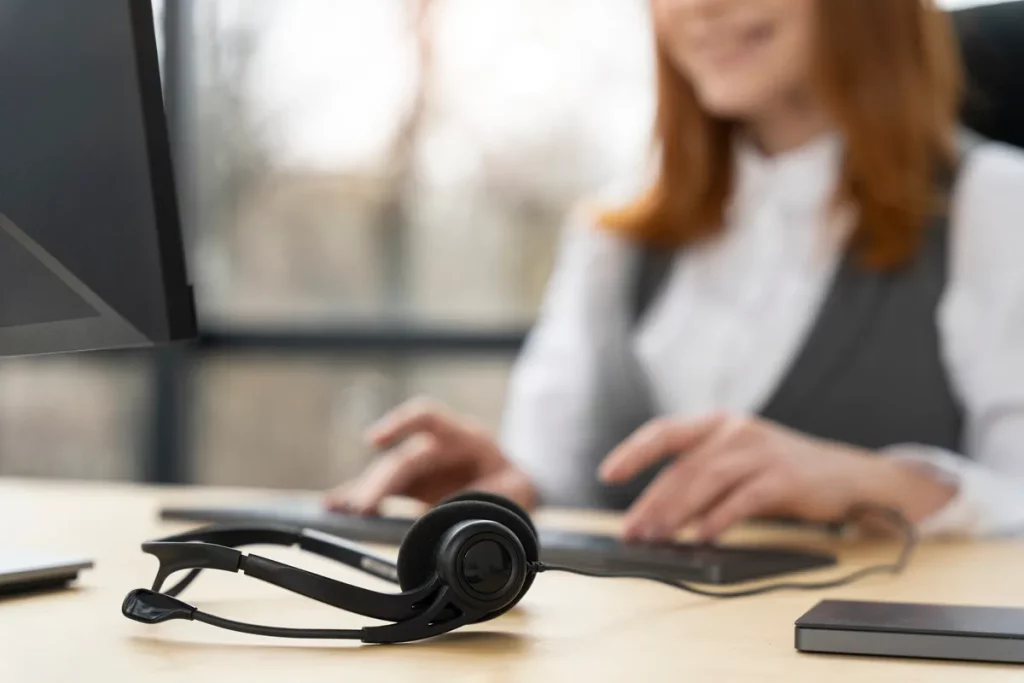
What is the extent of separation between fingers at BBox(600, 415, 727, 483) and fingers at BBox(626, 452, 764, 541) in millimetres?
23

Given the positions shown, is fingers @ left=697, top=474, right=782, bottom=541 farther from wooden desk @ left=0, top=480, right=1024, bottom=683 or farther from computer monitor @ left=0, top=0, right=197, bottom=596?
computer monitor @ left=0, top=0, right=197, bottom=596

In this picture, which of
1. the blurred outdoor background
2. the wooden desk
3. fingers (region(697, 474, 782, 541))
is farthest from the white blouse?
the blurred outdoor background

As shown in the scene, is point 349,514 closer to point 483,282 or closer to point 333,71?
point 483,282

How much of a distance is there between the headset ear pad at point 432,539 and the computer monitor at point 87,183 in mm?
161

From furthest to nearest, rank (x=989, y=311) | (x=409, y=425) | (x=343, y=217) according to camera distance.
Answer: (x=343, y=217) < (x=989, y=311) < (x=409, y=425)

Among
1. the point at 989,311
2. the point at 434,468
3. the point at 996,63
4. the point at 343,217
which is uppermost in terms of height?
the point at 996,63

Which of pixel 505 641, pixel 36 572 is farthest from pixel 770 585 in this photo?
pixel 36 572

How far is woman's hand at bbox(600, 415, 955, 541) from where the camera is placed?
913 millimetres

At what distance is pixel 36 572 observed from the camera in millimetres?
637

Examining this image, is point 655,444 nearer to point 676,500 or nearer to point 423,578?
point 676,500

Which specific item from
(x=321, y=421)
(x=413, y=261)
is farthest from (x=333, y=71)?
(x=321, y=421)

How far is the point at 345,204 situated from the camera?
2.84 m

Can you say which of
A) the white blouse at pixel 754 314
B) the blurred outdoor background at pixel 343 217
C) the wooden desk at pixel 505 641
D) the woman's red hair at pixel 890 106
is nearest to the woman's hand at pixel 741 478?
the wooden desk at pixel 505 641

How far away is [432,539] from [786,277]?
1041 mm
